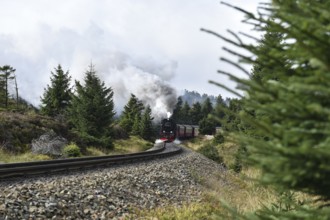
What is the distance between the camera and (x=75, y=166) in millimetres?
15797

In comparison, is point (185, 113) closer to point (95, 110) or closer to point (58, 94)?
point (58, 94)

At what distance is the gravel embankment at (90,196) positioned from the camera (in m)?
8.16

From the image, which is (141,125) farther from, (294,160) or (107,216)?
(294,160)

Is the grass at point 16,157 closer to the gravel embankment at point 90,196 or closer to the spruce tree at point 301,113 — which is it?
the gravel embankment at point 90,196

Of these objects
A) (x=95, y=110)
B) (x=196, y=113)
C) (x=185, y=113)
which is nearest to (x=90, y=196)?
(x=95, y=110)

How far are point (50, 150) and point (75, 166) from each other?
7685 mm

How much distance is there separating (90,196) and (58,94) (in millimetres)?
43995

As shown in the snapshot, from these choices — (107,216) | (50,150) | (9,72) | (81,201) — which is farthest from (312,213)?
(9,72)

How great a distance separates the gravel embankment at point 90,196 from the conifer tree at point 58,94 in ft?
126

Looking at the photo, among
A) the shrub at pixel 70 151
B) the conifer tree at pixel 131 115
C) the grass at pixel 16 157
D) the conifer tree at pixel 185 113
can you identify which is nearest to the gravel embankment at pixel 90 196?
the grass at pixel 16 157

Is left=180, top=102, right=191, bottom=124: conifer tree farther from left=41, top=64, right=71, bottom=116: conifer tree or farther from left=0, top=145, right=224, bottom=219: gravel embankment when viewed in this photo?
left=0, top=145, right=224, bottom=219: gravel embankment

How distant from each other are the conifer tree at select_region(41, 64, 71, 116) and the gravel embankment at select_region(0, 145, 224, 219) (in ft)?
126

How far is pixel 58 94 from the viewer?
51.8 meters

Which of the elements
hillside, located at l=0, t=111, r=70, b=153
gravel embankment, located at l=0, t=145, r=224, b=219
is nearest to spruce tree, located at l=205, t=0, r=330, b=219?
gravel embankment, located at l=0, t=145, r=224, b=219
